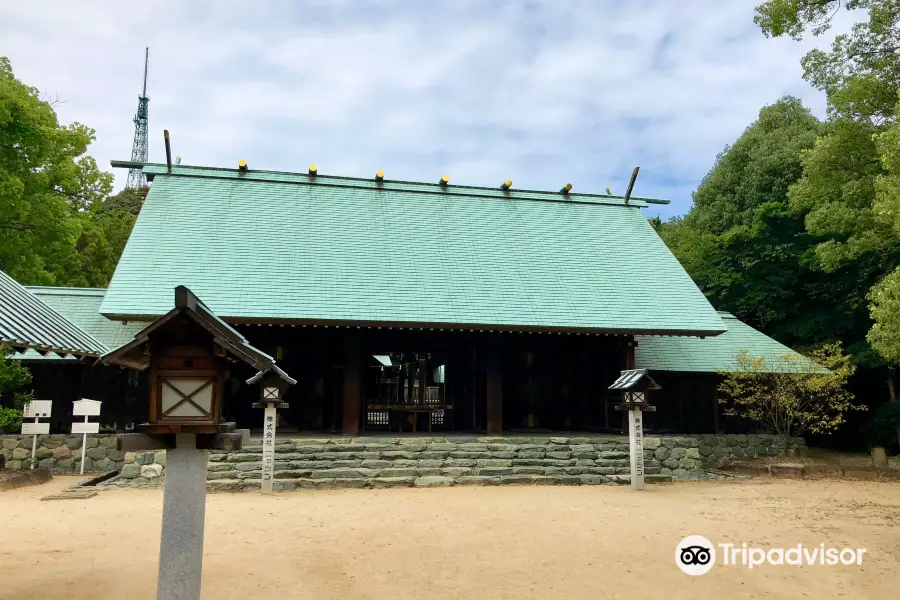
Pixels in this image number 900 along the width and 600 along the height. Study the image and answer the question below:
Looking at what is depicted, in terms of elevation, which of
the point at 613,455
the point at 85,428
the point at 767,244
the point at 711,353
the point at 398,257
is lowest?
the point at 613,455

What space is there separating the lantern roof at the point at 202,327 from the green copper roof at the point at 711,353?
1303 centimetres

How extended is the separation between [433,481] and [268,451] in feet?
10.6

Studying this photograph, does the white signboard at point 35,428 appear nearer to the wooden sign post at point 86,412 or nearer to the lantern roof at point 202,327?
the wooden sign post at point 86,412

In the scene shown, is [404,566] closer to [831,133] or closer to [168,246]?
[168,246]

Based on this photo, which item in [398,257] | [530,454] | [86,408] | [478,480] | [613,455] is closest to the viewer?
[478,480]

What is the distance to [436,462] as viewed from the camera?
1331 centimetres

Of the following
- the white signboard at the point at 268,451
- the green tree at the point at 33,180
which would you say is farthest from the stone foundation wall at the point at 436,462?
the green tree at the point at 33,180

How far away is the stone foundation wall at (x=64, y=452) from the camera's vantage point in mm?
13969

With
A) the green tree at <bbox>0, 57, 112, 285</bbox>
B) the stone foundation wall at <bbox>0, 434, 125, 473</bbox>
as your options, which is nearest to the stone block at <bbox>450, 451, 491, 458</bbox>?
the stone foundation wall at <bbox>0, 434, 125, 473</bbox>

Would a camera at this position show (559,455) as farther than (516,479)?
Yes

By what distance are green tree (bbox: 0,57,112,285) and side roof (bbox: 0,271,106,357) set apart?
35.4 feet

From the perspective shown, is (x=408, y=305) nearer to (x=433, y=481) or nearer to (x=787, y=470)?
(x=433, y=481)

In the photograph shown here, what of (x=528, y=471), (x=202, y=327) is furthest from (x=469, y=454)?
(x=202, y=327)

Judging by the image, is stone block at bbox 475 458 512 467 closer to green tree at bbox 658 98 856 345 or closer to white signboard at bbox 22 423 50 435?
white signboard at bbox 22 423 50 435
